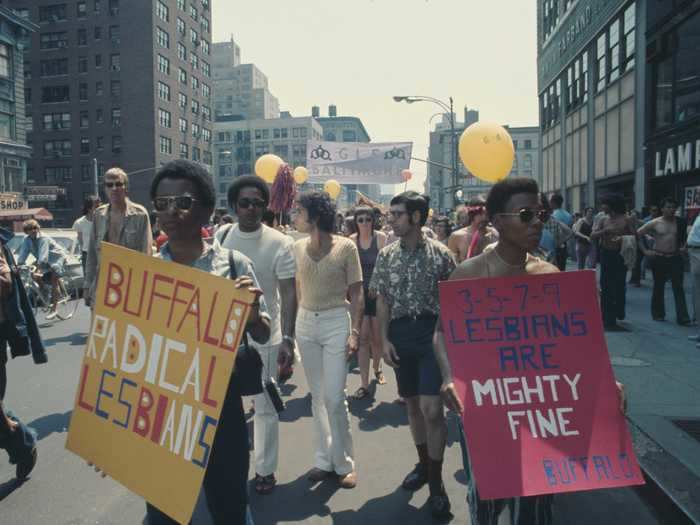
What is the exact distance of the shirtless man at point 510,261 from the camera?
2.54m

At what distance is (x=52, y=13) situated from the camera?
59.8 m

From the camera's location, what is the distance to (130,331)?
2520 millimetres

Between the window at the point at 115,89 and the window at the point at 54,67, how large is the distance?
5.28 m

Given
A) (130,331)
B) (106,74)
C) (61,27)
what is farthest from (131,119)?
(130,331)

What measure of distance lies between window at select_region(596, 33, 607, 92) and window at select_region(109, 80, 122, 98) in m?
49.7

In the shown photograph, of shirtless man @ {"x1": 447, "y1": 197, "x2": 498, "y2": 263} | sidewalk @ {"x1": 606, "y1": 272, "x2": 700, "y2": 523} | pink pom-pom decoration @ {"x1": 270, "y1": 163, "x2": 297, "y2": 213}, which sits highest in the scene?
pink pom-pom decoration @ {"x1": 270, "y1": 163, "x2": 297, "y2": 213}

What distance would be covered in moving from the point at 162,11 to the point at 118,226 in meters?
61.0

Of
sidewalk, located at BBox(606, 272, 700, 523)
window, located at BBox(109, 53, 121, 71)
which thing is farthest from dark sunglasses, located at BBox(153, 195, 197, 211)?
window, located at BBox(109, 53, 121, 71)

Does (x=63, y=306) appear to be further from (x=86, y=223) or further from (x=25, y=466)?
(x=25, y=466)

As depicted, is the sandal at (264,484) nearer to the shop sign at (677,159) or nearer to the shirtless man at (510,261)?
the shirtless man at (510,261)

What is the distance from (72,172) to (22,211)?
67.7 ft

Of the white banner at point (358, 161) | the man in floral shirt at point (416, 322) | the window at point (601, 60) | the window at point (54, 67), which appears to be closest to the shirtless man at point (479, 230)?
the man in floral shirt at point (416, 322)

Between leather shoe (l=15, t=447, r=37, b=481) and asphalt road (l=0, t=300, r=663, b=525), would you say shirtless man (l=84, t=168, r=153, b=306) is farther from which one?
leather shoe (l=15, t=447, r=37, b=481)

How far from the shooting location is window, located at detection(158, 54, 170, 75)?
58.1m
